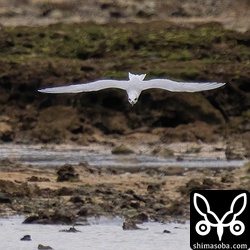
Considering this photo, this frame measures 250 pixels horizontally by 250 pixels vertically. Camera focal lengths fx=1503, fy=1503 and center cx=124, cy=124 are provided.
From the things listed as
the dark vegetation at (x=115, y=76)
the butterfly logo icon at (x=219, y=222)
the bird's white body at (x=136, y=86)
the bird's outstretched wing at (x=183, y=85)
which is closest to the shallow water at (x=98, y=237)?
the bird's white body at (x=136, y=86)

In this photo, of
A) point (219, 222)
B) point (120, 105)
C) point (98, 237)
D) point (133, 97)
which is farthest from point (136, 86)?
point (120, 105)

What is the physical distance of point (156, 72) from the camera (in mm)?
38844

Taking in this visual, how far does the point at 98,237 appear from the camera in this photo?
2086 cm

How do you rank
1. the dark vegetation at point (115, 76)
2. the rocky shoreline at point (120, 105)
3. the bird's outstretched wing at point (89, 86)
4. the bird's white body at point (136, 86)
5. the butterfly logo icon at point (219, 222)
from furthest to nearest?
the dark vegetation at point (115, 76), the rocky shoreline at point (120, 105), the bird's outstretched wing at point (89, 86), the bird's white body at point (136, 86), the butterfly logo icon at point (219, 222)

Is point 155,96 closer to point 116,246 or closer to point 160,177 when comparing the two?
point 160,177

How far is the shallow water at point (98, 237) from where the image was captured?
66.4ft

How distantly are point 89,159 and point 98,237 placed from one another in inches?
436

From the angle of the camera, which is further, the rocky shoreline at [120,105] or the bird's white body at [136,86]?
the rocky shoreline at [120,105]

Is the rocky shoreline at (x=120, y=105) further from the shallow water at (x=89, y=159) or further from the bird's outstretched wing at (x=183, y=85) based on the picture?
the bird's outstretched wing at (x=183, y=85)

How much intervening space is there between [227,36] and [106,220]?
76.6 ft

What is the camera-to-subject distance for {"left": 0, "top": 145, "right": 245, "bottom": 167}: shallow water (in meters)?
30.5

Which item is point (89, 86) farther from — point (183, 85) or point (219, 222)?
point (219, 222)

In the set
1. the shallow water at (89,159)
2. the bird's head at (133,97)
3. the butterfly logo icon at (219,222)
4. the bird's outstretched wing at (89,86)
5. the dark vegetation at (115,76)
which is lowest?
the butterfly logo icon at (219,222)

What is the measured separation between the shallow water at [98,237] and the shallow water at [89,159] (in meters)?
8.39
